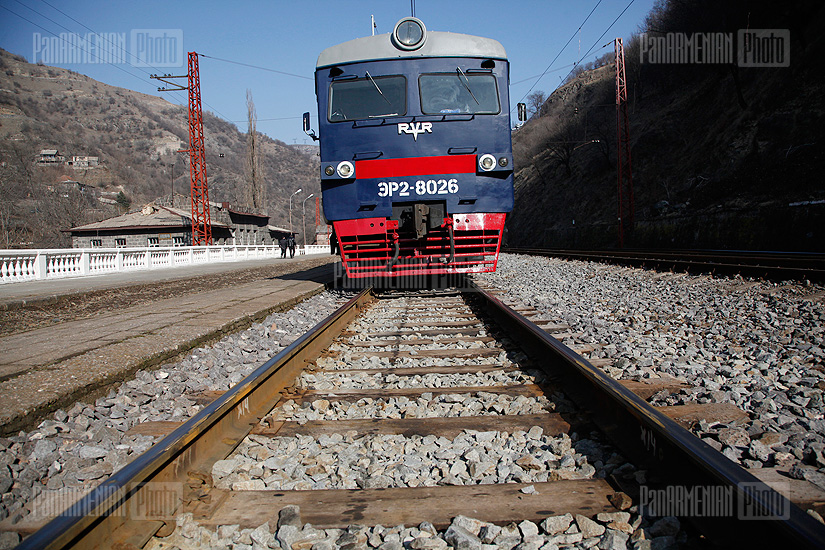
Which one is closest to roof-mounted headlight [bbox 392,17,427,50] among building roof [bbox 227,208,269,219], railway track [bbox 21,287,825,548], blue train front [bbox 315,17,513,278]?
blue train front [bbox 315,17,513,278]

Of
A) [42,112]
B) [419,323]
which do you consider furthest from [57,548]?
[42,112]

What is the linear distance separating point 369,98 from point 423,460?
6429 mm

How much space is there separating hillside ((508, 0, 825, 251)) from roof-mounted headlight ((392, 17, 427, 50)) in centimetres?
1431

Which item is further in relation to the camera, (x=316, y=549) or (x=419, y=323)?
(x=419, y=323)

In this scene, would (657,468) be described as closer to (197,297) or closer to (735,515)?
(735,515)

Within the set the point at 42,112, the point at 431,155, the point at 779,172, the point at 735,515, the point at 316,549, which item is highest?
the point at 42,112

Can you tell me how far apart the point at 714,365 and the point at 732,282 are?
526cm

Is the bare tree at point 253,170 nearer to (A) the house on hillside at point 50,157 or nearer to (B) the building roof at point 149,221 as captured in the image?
(B) the building roof at point 149,221

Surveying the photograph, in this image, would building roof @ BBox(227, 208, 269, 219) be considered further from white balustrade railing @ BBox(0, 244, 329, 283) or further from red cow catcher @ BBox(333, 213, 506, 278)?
red cow catcher @ BBox(333, 213, 506, 278)

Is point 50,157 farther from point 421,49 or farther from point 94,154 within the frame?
point 421,49

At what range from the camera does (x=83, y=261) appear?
48.6 ft

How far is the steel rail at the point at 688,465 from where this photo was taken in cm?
133

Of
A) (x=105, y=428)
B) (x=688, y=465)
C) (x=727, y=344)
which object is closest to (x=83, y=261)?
(x=105, y=428)

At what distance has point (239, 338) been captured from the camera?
5.07 m
